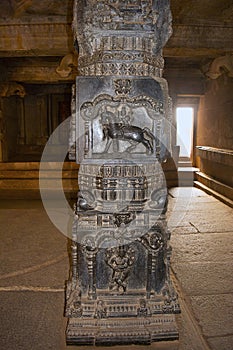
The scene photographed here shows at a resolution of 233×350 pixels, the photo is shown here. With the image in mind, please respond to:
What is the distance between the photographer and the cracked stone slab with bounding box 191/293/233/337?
189 cm

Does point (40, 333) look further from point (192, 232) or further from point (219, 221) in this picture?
point (219, 221)

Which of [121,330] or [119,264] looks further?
[119,264]

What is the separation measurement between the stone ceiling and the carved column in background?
252 cm

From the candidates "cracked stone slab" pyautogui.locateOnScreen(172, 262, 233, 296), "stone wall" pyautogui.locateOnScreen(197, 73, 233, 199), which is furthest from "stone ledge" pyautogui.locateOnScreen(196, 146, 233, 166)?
"cracked stone slab" pyautogui.locateOnScreen(172, 262, 233, 296)

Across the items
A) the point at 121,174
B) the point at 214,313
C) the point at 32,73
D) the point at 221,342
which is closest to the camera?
the point at 221,342

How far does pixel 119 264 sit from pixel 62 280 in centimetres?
89

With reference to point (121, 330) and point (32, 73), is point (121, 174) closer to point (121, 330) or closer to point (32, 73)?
point (121, 330)

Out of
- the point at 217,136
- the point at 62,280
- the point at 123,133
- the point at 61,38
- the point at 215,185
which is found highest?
the point at 61,38

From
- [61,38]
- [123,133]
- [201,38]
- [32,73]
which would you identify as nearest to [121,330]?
[123,133]

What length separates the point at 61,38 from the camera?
4441mm

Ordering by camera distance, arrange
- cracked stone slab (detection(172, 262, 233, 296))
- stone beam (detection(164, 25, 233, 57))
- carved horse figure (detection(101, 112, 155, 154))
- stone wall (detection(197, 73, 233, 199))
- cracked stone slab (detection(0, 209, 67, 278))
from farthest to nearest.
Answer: stone wall (detection(197, 73, 233, 199)) < stone beam (detection(164, 25, 233, 57)) < cracked stone slab (detection(0, 209, 67, 278)) < cracked stone slab (detection(172, 262, 233, 296)) < carved horse figure (detection(101, 112, 155, 154))

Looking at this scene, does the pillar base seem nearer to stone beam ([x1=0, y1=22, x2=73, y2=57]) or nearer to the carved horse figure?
the carved horse figure

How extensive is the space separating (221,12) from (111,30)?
3200mm

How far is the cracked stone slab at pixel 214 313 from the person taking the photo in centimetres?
189
